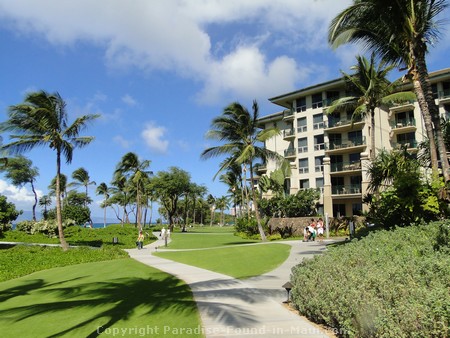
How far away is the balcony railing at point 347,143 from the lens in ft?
135

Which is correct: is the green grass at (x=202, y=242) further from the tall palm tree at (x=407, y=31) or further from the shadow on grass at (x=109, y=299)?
the tall palm tree at (x=407, y=31)

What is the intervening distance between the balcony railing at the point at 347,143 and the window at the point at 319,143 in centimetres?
129

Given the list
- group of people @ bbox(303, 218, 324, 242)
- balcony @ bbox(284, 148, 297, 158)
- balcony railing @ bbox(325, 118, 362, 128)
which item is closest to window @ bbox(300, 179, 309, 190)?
balcony @ bbox(284, 148, 297, 158)

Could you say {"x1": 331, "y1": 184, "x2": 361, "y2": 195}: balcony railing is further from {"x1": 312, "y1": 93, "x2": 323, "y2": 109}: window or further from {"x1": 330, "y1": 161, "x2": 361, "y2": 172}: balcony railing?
{"x1": 312, "y1": 93, "x2": 323, "y2": 109}: window

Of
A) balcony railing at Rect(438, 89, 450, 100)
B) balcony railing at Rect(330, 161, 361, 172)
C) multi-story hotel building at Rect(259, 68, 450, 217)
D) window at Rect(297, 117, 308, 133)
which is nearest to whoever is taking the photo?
balcony railing at Rect(438, 89, 450, 100)

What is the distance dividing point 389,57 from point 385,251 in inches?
397

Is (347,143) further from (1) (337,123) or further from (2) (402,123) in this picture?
(2) (402,123)

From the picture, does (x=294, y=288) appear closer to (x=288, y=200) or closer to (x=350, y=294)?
(x=350, y=294)

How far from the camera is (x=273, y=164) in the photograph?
5259 centimetres

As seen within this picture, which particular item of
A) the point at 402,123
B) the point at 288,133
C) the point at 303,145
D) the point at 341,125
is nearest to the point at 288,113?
the point at 288,133

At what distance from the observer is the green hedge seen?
4.45 meters

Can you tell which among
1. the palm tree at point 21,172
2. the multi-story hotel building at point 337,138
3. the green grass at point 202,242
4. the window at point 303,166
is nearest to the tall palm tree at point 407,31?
the green grass at point 202,242

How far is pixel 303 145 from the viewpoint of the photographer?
47312 millimetres

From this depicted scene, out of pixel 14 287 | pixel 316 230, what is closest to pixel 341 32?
pixel 14 287
